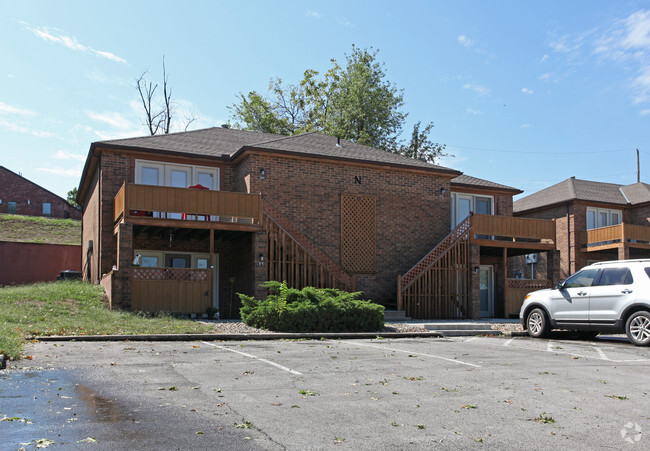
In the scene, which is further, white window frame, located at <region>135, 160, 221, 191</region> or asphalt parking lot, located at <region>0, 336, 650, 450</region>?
white window frame, located at <region>135, 160, 221, 191</region>

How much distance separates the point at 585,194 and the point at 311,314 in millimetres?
22017

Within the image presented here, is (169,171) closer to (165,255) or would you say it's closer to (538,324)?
(165,255)

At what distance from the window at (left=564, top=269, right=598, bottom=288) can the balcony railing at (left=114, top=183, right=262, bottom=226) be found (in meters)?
9.26

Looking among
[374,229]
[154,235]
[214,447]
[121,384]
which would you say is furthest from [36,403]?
[374,229]

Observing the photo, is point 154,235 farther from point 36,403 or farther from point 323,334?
point 36,403

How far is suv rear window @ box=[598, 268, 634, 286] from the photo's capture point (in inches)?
503

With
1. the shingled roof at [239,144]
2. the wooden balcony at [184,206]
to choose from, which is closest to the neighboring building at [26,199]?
the shingled roof at [239,144]

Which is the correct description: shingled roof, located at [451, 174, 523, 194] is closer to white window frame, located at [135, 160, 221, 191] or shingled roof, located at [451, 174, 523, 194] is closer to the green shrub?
white window frame, located at [135, 160, 221, 191]

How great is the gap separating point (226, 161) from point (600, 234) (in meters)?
18.4

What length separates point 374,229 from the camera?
→ 22203 mm

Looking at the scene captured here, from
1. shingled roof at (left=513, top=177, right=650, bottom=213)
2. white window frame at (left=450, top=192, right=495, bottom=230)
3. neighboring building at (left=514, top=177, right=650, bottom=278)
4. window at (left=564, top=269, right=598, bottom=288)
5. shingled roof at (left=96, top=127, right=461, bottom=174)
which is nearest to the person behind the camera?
window at (left=564, top=269, right=598, bottom=288)

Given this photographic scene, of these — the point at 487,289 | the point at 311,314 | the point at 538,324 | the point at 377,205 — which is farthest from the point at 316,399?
the point at 487,289

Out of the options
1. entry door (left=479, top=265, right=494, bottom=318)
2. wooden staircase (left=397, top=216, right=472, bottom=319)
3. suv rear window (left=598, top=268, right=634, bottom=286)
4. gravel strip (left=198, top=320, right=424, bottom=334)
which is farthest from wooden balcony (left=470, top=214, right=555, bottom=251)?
suv rear window (left=598, top=268, right=634, bottom=286)

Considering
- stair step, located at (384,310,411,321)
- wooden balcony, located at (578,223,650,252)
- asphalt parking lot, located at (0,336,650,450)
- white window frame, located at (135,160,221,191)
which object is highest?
white window frame, located at (135,160,221,191)
